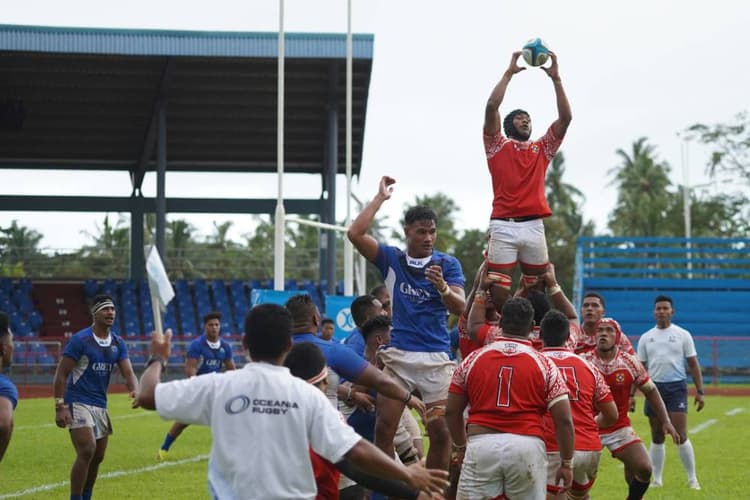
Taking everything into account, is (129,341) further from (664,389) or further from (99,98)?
(664,389)

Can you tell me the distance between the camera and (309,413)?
579 cm

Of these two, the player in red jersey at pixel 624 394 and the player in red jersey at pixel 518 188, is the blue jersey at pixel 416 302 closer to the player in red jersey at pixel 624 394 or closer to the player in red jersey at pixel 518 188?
the player in red jersey at pixel 518 188

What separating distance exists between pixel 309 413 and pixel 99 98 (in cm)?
3540

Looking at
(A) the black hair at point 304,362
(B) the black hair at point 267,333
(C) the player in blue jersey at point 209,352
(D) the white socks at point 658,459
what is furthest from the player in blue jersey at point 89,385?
(D) the white socks at point 658,459

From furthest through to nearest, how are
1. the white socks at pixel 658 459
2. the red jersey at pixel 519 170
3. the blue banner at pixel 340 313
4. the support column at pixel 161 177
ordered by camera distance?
the support column at pixel 161 177 → the blue banner at pixel 340 313 → the white socks at pixel 658 459 → the red jersey at pixel 519 170

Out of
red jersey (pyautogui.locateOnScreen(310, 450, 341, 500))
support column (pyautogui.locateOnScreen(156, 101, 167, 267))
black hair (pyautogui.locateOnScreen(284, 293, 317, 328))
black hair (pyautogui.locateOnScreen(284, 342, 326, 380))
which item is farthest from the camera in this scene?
support column (pyautogui.locateOnScreen(156, 101, 167, 267))

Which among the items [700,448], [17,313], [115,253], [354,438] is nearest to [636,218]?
[115,253]

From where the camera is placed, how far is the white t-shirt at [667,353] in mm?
16359

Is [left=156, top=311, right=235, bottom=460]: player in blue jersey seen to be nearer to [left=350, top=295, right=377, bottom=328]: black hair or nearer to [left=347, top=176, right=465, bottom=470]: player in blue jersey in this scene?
[left=350, top=295, right=377, bottom=328]: black hair

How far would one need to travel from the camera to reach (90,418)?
41.0 ft

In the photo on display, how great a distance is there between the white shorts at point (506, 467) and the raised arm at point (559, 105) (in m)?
3.04

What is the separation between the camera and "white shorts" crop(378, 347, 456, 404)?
9359 mm

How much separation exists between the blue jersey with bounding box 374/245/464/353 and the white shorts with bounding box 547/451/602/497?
4.15 ft

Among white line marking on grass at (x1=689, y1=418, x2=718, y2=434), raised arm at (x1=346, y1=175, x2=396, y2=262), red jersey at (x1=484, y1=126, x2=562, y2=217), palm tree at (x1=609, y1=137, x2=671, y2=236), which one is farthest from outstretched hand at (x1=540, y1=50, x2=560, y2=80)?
palm tree at (x1=609, y1=137, x2=671, y2=236)
